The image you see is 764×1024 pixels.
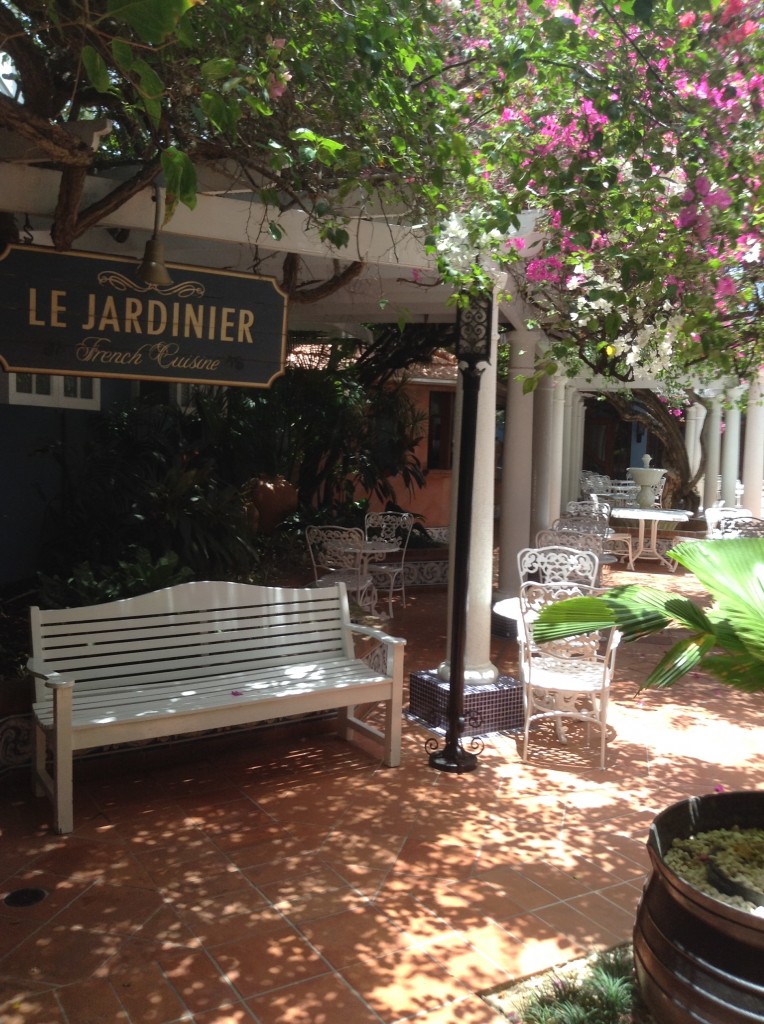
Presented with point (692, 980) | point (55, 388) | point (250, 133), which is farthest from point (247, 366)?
point (55, 388)

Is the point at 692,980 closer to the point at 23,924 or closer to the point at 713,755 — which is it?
the point at 23,924

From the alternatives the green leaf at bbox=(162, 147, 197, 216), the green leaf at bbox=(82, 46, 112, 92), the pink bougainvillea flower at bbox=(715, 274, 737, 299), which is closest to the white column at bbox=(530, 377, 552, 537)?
the pink bougainvillea flower at bbox=(715, 274, 737, 299)

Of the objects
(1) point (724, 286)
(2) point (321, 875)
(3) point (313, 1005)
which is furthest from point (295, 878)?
(1) point (724, 286)

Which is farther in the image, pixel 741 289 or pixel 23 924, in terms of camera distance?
pixel 741 289

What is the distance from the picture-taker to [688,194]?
13.1 feet

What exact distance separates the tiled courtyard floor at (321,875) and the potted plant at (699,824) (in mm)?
858

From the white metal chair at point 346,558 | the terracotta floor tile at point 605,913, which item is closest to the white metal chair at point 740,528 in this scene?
the white metal chair at point 346,558

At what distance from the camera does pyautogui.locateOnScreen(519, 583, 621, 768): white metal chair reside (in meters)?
5.12

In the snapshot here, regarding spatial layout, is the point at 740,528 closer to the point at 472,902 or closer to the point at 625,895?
the point at 625,895

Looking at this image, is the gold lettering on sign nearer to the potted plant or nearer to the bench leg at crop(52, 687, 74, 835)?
the bench leg at crop(52, 687, 74, 835)

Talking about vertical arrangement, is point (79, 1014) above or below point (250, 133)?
below

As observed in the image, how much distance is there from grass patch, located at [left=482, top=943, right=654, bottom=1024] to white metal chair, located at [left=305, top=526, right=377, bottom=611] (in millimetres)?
5199

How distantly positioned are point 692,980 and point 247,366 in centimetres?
341

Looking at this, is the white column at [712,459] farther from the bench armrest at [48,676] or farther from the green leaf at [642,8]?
the bench armrest at [48,676]
